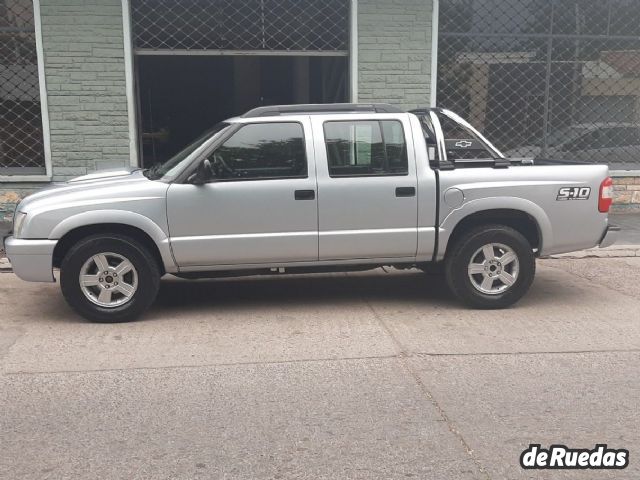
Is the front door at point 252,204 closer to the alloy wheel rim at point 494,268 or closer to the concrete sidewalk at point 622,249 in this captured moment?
the alloy wheel rim at point 494,268

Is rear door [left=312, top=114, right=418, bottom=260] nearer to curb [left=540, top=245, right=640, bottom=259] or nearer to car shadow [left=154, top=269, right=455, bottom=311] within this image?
car shadow [left=154, top=269, right=455, bottom=311]

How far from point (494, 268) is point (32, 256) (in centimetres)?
418

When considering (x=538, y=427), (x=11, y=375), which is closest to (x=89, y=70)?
(x=11, y=375)

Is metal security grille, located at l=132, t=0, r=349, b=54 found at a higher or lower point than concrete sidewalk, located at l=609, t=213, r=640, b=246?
higher

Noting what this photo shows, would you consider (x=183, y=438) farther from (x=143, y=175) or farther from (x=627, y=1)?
(x=627, y=1)

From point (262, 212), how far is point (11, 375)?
235cm

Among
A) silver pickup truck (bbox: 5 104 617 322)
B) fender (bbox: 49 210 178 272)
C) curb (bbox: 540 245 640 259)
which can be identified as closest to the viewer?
fender (bbox: 49 210 178 272)

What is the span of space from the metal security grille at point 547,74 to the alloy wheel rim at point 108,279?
6.87m

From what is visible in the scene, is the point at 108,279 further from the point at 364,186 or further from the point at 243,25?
the point at 243,25

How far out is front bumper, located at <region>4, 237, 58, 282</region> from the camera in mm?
5320

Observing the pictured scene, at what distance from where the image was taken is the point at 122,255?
17.8 feet

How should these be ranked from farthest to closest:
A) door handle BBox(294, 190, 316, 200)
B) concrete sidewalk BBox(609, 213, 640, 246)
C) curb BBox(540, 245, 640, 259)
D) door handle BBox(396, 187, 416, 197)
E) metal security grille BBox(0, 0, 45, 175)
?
metal security grille BBox(0, 0, 45, 175) → concrete sidewalk BBox(609, 213, 640, 246) → curb BBox(540, 245, 640, 259) → door handle BBox(396, 187, 416, 197) → door handle BBox(294, 190, 316, 200)

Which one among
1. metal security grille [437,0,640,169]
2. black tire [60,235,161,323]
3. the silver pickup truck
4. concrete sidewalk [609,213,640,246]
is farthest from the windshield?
concrete sidewalk [609,213,640,246]

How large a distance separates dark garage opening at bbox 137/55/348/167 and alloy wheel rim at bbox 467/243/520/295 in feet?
17.5
